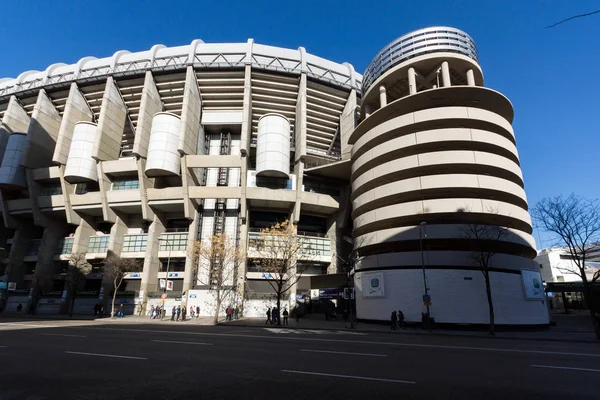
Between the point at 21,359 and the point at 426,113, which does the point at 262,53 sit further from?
the point at 21,359

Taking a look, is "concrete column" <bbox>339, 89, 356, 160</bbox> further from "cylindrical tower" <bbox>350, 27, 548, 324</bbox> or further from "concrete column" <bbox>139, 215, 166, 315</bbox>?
"concrete column" <bbox>139, 215, 166, 315</bbox>

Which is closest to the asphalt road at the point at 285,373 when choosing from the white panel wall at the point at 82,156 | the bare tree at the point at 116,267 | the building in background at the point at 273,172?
the building in background at the point at 273,172

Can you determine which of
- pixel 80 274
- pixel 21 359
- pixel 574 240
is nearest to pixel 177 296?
pixel 80 274

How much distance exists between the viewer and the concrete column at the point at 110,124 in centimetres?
4416

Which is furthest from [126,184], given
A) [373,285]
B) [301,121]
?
[373,285]

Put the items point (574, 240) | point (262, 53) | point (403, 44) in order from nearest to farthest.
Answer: point (574, 240)
point (403, 44)
point (262, 53)

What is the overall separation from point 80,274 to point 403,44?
52818 millimetres

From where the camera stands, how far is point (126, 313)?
42.4 m

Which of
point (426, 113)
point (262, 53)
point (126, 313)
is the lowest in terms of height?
point (126, 313)

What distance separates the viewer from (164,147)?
42.8 metres

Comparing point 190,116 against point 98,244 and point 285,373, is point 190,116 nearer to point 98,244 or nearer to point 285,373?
point 98,244

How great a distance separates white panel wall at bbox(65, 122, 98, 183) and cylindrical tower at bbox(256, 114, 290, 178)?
24.5m

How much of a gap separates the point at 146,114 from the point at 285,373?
4656cm

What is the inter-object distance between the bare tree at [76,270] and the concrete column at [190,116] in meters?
20.6
